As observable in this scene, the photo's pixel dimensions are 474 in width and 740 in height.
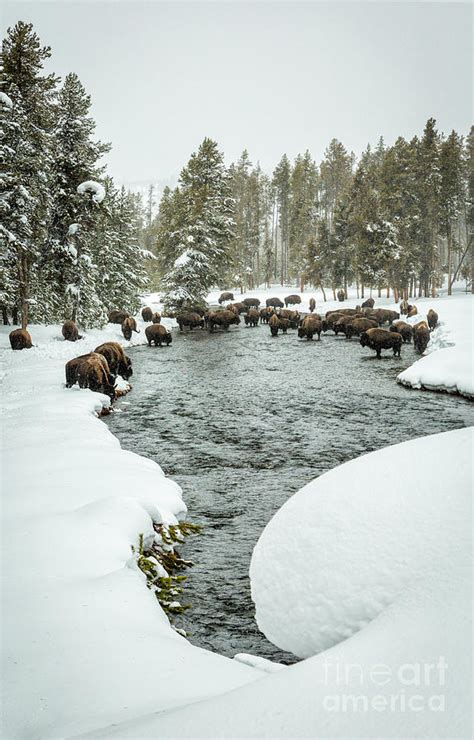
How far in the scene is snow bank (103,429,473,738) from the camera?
221cm

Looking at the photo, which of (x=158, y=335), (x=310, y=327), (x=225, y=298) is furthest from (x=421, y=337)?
(x=225, y=298)

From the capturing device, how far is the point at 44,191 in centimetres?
2536

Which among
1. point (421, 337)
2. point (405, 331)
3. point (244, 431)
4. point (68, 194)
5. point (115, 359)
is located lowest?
point (244, 431)

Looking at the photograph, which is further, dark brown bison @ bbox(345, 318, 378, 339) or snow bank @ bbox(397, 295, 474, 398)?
dark brown bison @ bbox(345, 318, 378, 339)

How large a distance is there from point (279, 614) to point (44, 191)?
25759mm

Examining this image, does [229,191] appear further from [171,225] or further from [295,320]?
[295,320]

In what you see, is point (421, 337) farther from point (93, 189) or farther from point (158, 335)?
point (93, 189)

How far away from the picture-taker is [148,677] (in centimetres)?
311

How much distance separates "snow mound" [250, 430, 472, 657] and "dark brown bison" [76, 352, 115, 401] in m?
10.7

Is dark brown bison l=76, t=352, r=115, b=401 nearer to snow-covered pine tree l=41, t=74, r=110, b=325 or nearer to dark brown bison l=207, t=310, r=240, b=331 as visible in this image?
snow-covered pine tree l=41, t=74, r=110, b=325

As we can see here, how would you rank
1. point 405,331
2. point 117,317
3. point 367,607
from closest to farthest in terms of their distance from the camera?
1. point 367,607
2. point 405,331
3. point 117,317

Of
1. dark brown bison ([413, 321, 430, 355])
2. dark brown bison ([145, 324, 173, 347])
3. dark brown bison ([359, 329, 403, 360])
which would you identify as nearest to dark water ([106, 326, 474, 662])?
dark brown bison ([359, 329, 403, 360])

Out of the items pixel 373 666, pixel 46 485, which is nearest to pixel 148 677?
pixel 373 666

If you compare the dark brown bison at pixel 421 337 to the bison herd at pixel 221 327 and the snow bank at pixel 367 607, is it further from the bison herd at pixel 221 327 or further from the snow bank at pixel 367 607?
the snow bank at pixel 367 607
